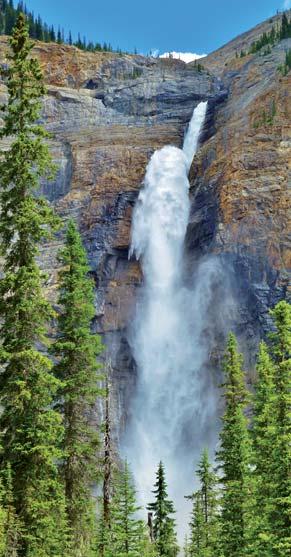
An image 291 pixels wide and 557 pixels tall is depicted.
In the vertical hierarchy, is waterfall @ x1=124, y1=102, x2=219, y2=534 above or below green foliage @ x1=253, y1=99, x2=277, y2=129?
below

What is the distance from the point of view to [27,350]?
17109mm

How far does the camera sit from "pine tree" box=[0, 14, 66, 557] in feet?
55.2

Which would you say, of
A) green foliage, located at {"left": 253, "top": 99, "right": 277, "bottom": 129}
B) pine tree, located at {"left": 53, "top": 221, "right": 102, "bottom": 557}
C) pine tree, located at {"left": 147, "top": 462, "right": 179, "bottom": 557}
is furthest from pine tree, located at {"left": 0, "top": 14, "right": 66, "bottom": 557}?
green foliage, located at {"left": 253, "top": 99, "right": 277, "bottom": 129}

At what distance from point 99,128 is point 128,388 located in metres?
31.1

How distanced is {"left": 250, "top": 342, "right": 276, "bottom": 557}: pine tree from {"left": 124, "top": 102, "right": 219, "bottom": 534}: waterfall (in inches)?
815

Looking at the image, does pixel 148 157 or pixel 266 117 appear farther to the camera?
pixel 148 157

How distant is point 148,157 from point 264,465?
48.8 m

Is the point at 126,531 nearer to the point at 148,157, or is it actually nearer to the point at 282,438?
the point at 282,438

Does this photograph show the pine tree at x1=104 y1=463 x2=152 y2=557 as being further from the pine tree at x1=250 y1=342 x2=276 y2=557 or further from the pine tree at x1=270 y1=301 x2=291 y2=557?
the pine tree at x1=270 y1=301 x2=291 y2=557

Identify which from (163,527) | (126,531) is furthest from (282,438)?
(163,527)

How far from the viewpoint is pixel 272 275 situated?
52.3 m

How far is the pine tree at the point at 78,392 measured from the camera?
21.3m

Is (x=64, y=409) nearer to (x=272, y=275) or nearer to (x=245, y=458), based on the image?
(x=245, y=458)

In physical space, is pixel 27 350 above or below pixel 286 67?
below
